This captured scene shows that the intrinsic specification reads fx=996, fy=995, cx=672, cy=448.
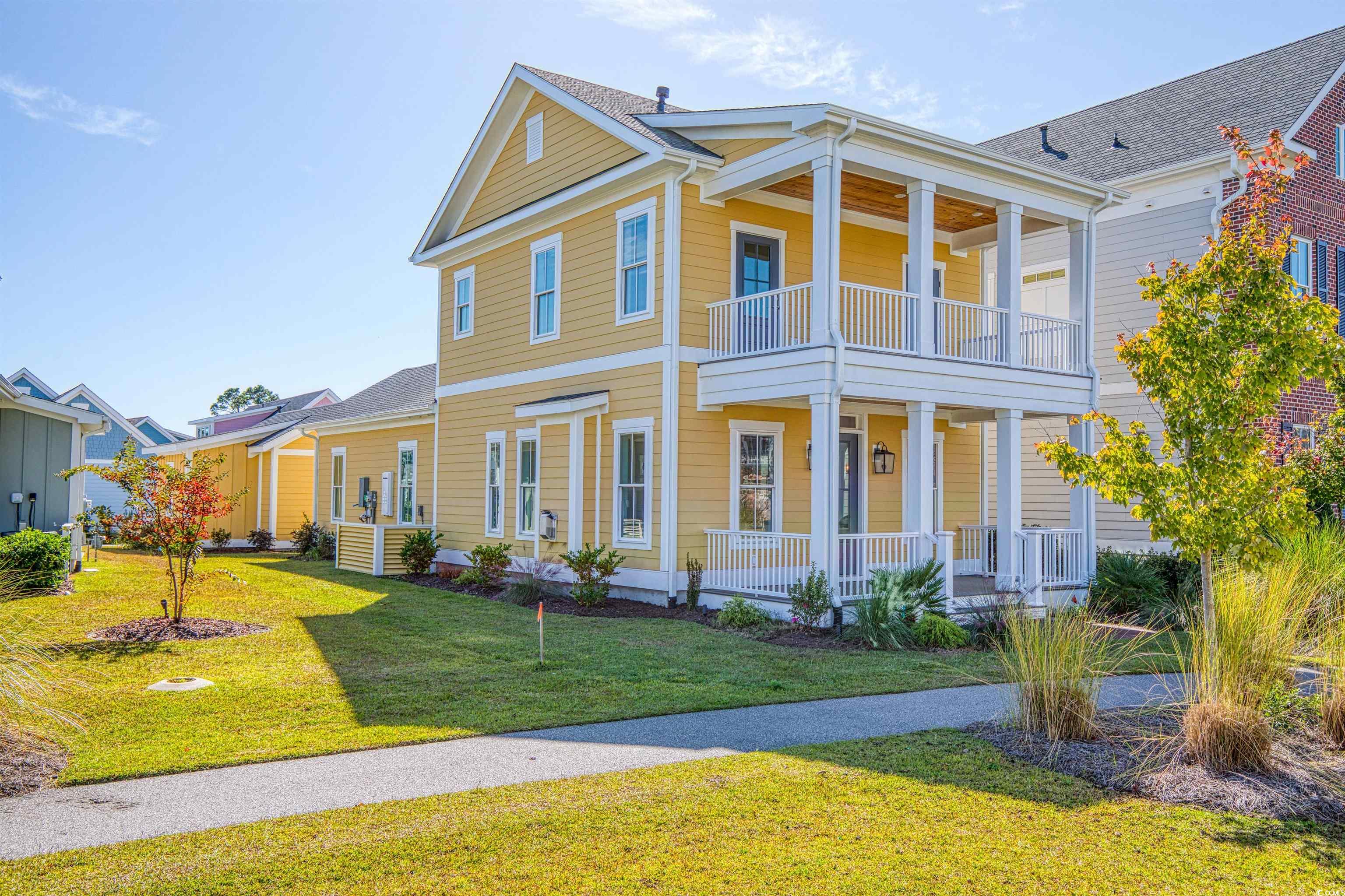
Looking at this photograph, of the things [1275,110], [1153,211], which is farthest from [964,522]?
[1275,110]

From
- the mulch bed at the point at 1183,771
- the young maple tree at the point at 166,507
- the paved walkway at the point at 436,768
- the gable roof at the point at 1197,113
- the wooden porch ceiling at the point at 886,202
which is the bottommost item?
the paved walkway at the point at 436,768

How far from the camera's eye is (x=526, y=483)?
17078 mm

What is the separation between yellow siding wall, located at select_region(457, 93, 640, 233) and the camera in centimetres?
1577

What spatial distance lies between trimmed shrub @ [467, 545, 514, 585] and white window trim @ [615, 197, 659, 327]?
174 inches

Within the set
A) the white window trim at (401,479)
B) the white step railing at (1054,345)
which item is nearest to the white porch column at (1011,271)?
the white step railing at (1054,345)

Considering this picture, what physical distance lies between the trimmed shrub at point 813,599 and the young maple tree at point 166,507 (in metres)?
6.77

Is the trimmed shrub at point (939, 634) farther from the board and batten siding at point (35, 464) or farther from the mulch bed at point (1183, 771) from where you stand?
the board and batten siding at point (35, 464)

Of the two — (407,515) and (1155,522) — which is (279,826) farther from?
(407,515)

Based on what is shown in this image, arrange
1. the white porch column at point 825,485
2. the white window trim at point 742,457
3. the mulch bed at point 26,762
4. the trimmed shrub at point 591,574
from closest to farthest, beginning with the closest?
the mulch bed at point 26,762 → the white porch column at point 825,485 → the trimmed shrub at point 591,574 → the white window trim at point 742,457

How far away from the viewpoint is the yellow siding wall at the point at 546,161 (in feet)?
51.7

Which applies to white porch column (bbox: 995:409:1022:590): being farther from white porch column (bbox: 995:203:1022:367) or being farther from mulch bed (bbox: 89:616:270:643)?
mulch bed (bbox: 89:616:270:643)

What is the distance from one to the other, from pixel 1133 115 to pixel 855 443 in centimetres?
969

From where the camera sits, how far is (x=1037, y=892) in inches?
166

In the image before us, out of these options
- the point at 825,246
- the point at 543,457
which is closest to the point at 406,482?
the point at 543,457
